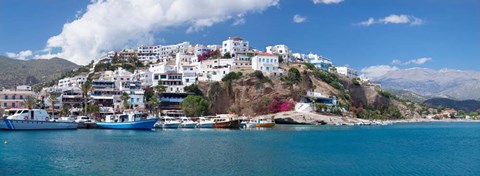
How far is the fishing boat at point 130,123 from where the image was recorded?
70.4m

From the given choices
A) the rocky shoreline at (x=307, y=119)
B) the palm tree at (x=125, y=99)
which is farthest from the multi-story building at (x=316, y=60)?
the palm tree at (x=125, y=99)

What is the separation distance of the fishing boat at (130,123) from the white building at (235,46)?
155 ft

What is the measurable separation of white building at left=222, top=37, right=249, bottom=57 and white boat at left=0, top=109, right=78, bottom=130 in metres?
55.0

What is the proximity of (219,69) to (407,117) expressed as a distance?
6146cm

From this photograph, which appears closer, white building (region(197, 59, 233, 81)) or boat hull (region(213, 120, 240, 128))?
boat hull (region(213, 120, 240, 128))

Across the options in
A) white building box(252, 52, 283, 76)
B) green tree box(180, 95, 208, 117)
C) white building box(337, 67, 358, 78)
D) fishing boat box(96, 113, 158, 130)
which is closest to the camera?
fishing boat box(96, 113, 158, 130)

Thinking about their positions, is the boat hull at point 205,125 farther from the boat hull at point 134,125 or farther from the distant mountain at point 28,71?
the distant mountain at point 28,71

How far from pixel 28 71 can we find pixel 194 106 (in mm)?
108233

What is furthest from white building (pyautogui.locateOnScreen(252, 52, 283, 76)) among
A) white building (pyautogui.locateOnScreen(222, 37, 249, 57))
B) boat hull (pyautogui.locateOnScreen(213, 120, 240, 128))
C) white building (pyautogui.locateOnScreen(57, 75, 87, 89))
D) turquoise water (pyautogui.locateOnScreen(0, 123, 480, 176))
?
turquoise water (pyautogui.locateOnScreen(0, 123, 480, 176))

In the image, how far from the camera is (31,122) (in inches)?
2557

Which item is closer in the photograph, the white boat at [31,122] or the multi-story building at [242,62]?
the white boat at [31,122]

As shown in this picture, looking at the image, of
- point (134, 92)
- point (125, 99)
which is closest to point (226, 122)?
point (125, 99)

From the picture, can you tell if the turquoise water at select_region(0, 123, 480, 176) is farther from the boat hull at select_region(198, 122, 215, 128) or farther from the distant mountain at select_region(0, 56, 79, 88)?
the distant mountain at select_region(0, 56, 79, 88)

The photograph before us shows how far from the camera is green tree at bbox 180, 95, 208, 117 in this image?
87544 millimetres
